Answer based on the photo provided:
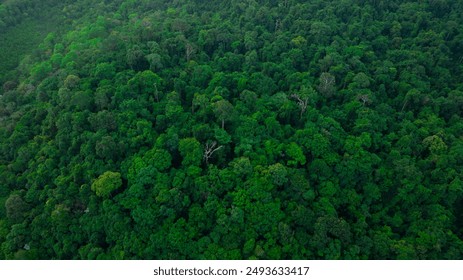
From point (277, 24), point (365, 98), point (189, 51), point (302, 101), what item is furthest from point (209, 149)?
point (277, 24)

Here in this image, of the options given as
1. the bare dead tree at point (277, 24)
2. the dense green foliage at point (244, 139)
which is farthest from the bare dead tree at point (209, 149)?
the bare dead tree at point (277, 24)

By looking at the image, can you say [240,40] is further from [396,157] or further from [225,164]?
[396,157]

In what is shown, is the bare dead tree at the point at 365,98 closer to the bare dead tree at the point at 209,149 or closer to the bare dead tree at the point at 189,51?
the bare dead tree at the point at 209,149

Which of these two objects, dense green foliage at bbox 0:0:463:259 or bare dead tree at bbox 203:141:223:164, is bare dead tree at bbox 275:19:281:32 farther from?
bare dead tree at bbox 203:141:223:164

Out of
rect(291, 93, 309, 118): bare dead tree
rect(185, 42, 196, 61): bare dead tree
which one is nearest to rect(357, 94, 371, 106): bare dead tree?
rect(291, 93, 309, 118): bare dead tree

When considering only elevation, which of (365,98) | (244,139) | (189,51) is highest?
(189,51)

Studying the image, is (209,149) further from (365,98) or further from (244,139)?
(365,98)

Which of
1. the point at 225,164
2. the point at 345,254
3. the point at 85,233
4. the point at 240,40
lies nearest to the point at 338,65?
the point at 240,40
